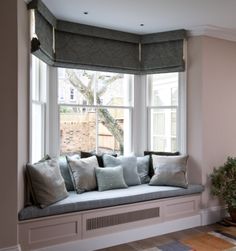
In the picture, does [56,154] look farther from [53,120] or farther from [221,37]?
[221,37]

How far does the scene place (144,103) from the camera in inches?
178

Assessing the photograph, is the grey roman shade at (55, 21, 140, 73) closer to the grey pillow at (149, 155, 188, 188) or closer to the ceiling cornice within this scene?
the ceiling cornice

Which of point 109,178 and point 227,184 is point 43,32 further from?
point 227,184

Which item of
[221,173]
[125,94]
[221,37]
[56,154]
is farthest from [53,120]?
[221,37]

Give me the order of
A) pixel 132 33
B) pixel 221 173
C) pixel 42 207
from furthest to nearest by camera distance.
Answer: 1. pixel 132 33
2. pixel 221 173
3. pixel 42 207

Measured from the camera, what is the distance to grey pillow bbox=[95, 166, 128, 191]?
3639 millimetres

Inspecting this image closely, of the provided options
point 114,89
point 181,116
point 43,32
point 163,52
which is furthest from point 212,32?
point 43,32

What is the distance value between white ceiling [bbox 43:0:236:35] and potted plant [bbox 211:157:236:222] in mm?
1884

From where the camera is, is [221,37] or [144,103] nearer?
[221,37]

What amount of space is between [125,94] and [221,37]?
5.21 ft

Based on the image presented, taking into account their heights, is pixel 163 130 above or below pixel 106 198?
above

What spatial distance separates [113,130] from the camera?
4.40 meters

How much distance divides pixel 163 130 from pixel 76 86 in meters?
1.45

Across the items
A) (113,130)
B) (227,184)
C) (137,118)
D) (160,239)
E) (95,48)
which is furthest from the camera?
(137,118)
